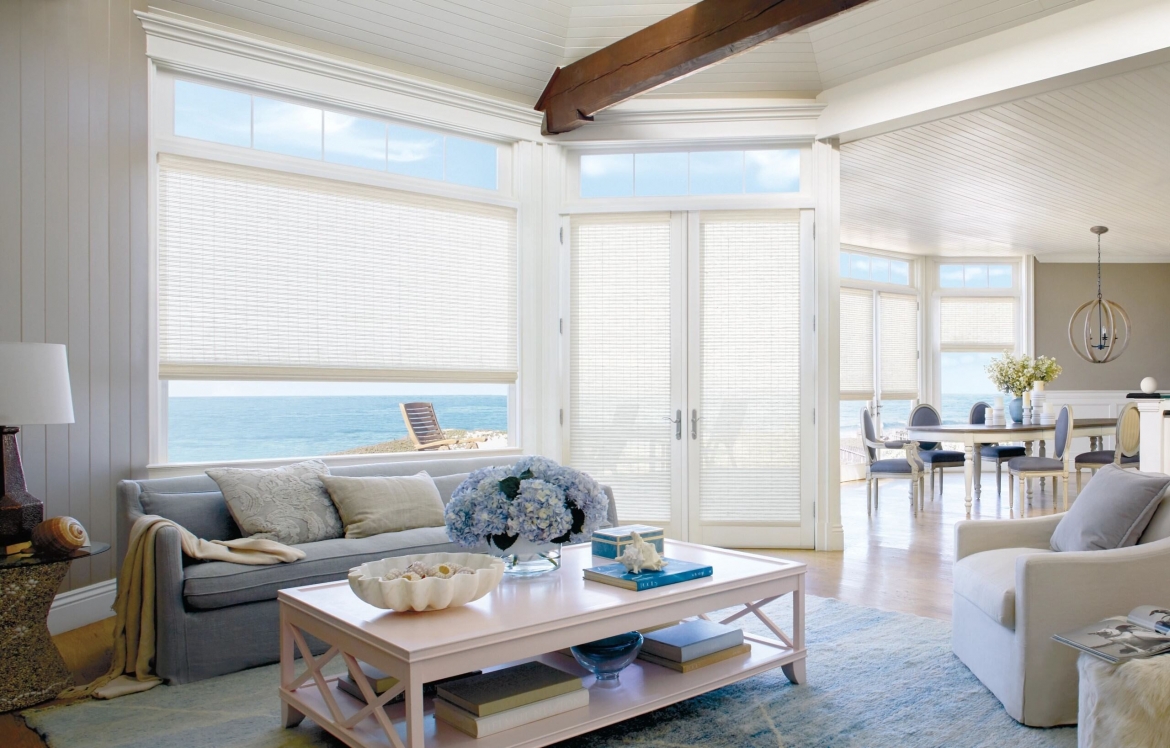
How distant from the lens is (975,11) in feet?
14.0

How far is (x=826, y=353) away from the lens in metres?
5.32

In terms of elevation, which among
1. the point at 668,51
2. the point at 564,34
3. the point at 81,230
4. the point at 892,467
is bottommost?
the point at 892,467

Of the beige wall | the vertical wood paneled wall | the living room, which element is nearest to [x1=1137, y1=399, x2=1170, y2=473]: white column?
the living room

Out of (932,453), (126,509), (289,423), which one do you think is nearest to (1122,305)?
(932,453)

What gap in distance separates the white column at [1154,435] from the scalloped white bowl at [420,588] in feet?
13.6

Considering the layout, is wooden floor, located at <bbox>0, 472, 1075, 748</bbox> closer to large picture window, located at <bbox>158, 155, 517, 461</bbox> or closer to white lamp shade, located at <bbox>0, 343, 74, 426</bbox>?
white lamp shade, located at <bbox>0, 343, 74, 426</bbox>

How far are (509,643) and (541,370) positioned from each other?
10.7 ft

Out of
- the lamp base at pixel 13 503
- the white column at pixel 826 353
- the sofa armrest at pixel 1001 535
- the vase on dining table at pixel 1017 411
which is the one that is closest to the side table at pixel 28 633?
the lamp base at pixel 13 503

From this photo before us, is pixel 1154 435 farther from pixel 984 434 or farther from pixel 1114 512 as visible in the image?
pixel 1114 512

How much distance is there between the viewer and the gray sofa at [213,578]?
9.68 ft

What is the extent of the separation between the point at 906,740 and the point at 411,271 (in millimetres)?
3524

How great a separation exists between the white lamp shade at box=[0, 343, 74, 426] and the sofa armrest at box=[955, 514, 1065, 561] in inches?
132

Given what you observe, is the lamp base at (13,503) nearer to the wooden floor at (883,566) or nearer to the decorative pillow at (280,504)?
the wooden floor at (883,566)

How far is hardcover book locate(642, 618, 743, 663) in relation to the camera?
2.69 m
